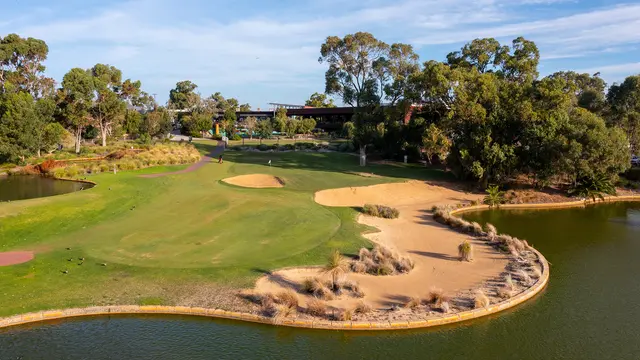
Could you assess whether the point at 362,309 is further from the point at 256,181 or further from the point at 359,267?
the point at 256,181

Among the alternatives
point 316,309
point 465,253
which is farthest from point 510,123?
point 316,309

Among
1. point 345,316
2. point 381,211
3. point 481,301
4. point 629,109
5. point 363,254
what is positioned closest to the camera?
point 345,316

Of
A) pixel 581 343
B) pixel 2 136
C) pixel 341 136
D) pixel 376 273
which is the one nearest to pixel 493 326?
pixel 581 343

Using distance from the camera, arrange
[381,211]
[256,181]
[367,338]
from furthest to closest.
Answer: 1. [256,181]
2. [381,211]
3. [367,338]

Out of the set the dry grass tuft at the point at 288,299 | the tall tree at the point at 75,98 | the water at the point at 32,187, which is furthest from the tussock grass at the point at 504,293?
the tall tree at the point at 75,98

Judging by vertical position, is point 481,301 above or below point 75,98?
below

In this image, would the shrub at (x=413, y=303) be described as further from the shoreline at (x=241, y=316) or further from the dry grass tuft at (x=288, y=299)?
the dry grass tuft at (x=288, y=299)
